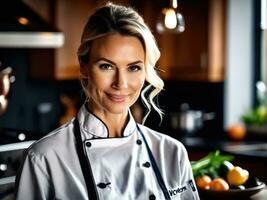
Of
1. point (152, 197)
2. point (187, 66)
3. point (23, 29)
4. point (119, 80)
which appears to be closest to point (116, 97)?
point (119, 80)

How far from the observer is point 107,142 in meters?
1.78

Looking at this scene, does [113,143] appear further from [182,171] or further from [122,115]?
[182,171]

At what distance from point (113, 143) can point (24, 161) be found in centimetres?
28

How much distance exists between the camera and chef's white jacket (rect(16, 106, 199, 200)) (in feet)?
5.40

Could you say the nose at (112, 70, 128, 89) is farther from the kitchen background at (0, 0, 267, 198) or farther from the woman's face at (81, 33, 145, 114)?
the kitchen background at (0, 0, 267, 198)

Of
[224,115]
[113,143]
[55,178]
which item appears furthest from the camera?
[224,115]

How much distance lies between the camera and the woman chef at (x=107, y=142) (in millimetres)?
1654

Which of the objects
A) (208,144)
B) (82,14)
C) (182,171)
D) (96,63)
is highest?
(82,14)

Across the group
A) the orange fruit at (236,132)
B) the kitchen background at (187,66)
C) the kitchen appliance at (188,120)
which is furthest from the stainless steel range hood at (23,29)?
the orange fruit at (236,132)

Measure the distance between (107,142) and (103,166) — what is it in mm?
82

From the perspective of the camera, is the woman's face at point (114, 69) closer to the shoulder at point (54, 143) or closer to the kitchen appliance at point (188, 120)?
the shoulder at point (54, 143)

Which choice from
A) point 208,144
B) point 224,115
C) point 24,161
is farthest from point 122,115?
point 224,115

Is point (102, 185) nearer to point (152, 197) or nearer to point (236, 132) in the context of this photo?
point (152, 197)

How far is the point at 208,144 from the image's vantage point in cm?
464
